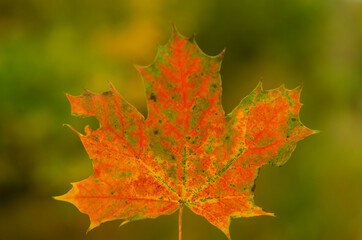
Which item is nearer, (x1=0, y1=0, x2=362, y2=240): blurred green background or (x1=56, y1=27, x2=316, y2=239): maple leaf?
(x1=56, y1=27, x2=316, y2=239): maple leaf

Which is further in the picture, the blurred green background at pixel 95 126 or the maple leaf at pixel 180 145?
the blurred green background at pixel 95 126

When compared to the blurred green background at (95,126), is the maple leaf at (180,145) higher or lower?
lower

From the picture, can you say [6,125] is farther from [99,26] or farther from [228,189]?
[228,189]

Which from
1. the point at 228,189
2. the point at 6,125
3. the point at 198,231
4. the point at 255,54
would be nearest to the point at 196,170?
the point at 228,189

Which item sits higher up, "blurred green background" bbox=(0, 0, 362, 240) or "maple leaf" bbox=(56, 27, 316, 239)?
"blurred green background" bbox=(0, 0, 362, 240)
